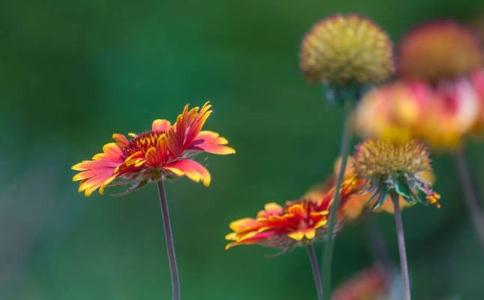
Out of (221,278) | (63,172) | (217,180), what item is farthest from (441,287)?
(63,172)

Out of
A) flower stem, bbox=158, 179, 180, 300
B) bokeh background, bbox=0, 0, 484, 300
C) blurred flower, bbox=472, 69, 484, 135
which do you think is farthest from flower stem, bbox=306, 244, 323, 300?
bokeh background, bbox=0, 0, 484, 300

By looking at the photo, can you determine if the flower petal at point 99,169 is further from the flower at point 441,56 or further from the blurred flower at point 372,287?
the flower at point 441,56

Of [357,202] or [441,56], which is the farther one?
[441,56]

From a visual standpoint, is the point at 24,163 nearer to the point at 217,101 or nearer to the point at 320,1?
the point at 217,101

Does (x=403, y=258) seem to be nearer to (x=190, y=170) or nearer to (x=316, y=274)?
(x=316, y=274)

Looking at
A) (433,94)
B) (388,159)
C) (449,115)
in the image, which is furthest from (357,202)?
(433,94)

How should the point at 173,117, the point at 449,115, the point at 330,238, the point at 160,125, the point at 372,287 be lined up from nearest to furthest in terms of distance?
the point at 330,238 < the point at 160,125 < the point at 372,287 < the point at 449,115 < the point at 173,117
